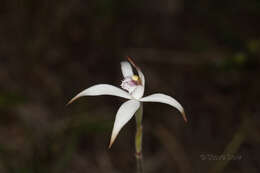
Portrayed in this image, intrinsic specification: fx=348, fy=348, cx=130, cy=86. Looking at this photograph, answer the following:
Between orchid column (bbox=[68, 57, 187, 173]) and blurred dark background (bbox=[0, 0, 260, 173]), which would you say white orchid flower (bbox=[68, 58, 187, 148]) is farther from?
blurred dark background (bbox=[0, 0, 260, 173])

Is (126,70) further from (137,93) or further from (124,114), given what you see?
(124,114)

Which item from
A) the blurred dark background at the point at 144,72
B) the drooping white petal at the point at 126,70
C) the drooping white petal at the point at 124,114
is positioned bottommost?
the blurred dark background at the point at 144,72

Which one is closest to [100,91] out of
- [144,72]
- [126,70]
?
[126,70]

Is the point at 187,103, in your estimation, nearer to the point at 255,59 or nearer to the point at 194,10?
the point at 255,59

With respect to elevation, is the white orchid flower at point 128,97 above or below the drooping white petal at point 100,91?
below

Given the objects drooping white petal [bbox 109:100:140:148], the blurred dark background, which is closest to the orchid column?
drooping white petal [bbox 109:100:140:148]

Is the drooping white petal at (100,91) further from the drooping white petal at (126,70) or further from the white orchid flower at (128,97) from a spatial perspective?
the drooping white petal at (126,70)

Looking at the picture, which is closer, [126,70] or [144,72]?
[126,70]

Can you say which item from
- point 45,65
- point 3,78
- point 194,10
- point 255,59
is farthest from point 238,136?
point 3,78

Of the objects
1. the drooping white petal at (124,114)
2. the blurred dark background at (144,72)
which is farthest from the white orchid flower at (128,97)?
the blurred dark background at (144,72)
